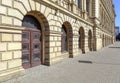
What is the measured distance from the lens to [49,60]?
42.5 feet

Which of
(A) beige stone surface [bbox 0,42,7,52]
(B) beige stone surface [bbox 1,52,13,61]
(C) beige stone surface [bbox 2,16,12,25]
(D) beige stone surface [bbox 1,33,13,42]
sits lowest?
(B) beige stone surface [bbox 1,52,13,61]

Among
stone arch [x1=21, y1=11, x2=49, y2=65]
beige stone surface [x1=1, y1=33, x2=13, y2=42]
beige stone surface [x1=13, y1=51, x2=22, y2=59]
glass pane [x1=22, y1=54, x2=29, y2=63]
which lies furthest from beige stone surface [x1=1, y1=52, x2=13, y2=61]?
stone arch [x1=21, y1=11, x2=49, y2=65]

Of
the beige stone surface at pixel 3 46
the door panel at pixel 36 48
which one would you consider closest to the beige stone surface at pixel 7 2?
the beige stone surface at pixel 3 46

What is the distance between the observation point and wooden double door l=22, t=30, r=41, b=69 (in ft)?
36.5

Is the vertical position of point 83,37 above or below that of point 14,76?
above

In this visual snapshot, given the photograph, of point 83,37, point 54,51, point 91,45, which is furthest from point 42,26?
point 91,45

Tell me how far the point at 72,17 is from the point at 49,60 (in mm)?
6211

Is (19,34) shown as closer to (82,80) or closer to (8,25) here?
(8,25)

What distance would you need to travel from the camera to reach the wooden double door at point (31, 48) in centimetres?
1111

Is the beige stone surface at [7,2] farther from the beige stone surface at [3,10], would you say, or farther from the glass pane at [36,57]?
the glass pane at [36,57]

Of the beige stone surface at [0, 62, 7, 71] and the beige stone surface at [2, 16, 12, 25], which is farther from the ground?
the beige stone surface at [2, 16, 12, 25]

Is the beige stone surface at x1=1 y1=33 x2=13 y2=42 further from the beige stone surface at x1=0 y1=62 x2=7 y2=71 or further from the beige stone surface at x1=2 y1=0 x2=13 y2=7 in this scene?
the beige stone surface at x1=2 y1=0 x2=13 y2=7

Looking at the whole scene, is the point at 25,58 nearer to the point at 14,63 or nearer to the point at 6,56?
the point at 14,63

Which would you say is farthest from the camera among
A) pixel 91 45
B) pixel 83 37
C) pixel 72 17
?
pixel 91 45
